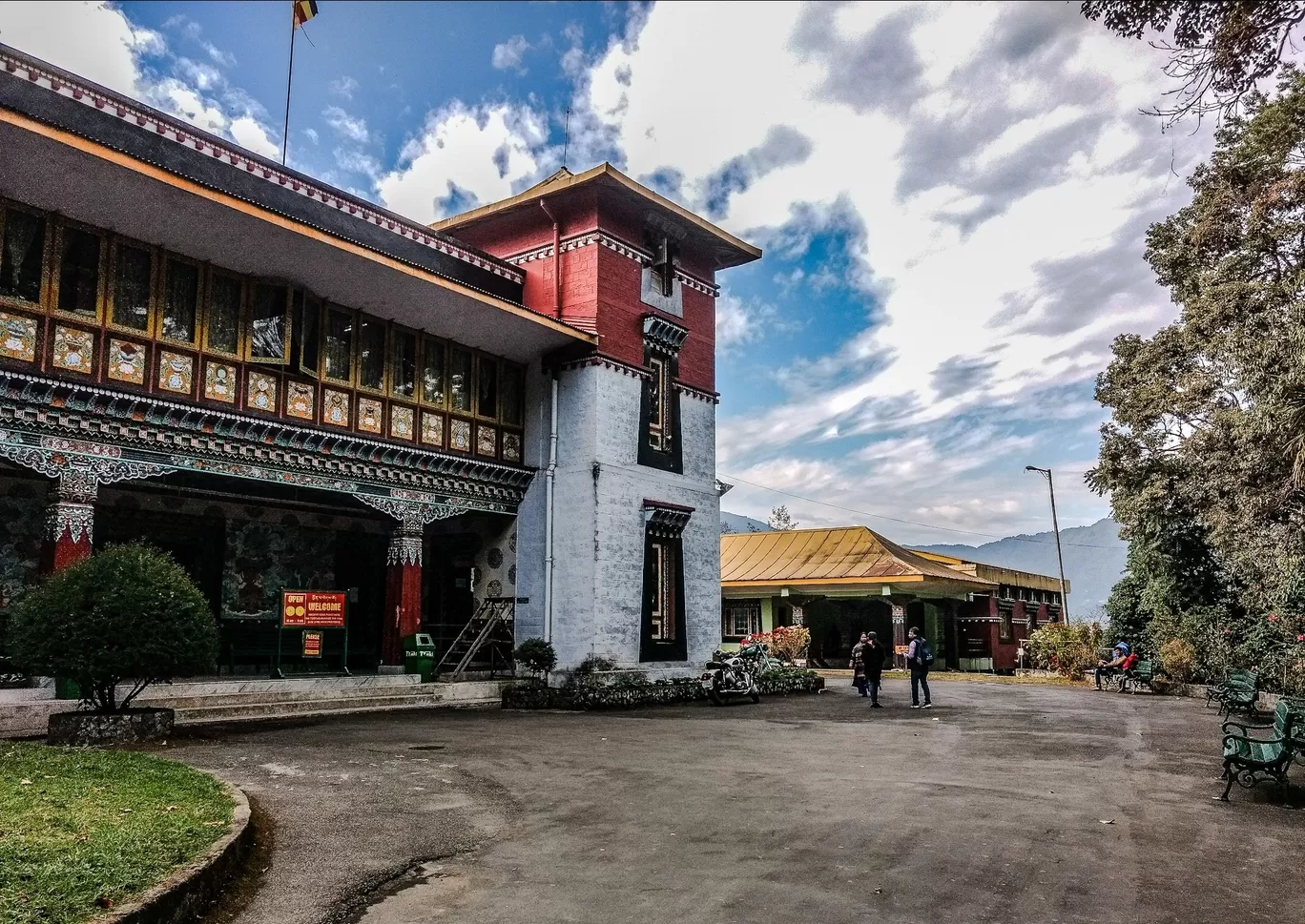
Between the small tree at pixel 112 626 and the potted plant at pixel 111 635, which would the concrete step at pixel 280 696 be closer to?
the potted plant at pixel 111 635

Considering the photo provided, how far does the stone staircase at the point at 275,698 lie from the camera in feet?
38.1

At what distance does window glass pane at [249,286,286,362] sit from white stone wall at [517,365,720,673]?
5.98m

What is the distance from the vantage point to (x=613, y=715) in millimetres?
16000

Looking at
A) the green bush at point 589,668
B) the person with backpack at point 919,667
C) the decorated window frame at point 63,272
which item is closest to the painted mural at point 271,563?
the green bush at point 589,668

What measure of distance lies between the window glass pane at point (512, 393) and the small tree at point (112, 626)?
940cm

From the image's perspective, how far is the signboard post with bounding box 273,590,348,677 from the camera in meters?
15.8

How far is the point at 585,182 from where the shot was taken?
19234mm

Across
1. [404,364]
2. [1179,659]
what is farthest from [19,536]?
[1179,659]

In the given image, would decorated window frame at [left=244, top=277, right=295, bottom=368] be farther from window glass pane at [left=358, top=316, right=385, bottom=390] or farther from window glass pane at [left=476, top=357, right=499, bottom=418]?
window glass pane at [left=476, top=357, right=499, bottom=418]

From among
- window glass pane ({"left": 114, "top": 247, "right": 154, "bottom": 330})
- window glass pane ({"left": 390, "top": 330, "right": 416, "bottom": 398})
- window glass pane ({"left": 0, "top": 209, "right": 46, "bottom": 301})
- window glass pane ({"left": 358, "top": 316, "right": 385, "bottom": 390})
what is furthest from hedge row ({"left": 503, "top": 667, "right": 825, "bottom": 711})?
window glass pane ({"left": 0, "top": 209, "right": 46, "bottom": 301})

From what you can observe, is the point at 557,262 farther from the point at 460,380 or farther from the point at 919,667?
the point at 919,667

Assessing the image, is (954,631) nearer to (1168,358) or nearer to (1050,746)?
(1168,358)

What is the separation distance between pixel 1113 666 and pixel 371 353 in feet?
64.0

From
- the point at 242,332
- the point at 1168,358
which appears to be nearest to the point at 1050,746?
the point at 1168,358
